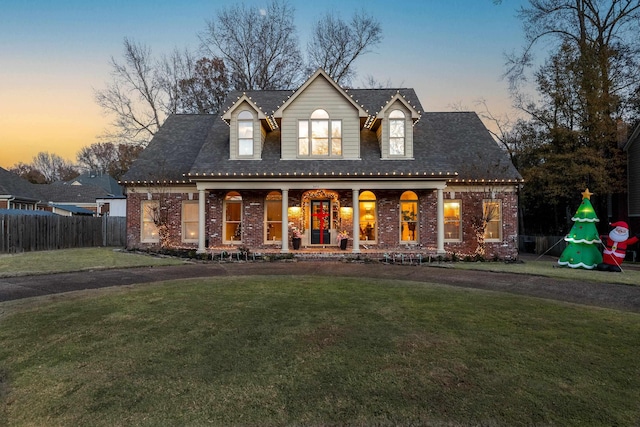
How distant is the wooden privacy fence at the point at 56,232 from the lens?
16.7 m

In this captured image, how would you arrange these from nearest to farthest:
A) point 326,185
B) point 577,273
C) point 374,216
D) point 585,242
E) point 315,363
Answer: point 315,363 → point 577,273 → point 585,242 → point 326,185 → point 374,216

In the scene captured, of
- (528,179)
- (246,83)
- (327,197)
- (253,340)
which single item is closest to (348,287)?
(253,340)

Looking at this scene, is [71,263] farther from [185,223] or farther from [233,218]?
[233,218]

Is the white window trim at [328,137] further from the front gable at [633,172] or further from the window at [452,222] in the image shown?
the front gable at [633,172]

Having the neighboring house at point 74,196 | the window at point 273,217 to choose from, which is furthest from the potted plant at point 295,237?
the neighboring house at point 74,196

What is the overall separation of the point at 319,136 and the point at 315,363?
12818 mm

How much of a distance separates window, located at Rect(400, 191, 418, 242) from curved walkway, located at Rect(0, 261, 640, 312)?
10.9ft

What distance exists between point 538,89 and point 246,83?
21.7 metres

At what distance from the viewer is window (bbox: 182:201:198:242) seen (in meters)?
16.5

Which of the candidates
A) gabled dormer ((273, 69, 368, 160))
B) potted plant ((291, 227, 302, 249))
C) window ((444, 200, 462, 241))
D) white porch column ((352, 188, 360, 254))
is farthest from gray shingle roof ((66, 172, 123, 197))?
window ((444, 200, 462, 241))

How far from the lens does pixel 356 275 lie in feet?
35.3

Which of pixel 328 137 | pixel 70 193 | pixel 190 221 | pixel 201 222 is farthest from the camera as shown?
pixel 70 193

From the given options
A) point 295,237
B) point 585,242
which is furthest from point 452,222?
point 295,237

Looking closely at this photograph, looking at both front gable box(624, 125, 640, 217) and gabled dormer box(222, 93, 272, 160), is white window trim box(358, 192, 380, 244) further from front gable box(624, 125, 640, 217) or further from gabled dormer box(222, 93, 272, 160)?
front gable box(624, 125, 640, 217)
